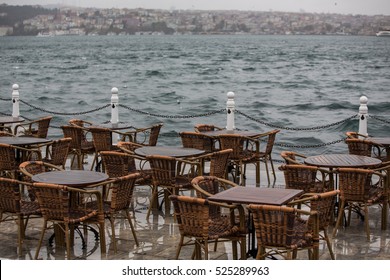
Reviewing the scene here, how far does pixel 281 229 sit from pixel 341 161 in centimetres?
276

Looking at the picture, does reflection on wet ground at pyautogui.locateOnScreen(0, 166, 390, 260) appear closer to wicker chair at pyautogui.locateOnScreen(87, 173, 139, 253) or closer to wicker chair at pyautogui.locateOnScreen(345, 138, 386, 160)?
wicker chair at pyautogui.locateOnScreen(87, 173, 139, 253)

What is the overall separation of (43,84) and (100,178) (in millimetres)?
56528

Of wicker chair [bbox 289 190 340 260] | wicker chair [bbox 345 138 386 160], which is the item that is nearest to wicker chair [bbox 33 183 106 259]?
wicker chair [bbox 289 190 340 260]

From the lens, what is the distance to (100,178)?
24.6 ft

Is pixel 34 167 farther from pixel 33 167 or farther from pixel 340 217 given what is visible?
pixel 340 217

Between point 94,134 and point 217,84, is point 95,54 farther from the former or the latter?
point 94,134

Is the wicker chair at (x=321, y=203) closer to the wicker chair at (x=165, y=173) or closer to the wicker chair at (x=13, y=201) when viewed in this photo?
the wicker chair at (x=165, y=173)

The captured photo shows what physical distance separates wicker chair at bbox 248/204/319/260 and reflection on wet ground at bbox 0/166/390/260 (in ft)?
3.16

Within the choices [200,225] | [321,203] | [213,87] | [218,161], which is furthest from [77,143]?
[213,87]

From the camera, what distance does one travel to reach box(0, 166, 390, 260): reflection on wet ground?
744cm

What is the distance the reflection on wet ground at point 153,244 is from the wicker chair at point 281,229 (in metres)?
0.96

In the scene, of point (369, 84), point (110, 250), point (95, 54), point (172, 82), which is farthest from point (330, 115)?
point (95, 54)

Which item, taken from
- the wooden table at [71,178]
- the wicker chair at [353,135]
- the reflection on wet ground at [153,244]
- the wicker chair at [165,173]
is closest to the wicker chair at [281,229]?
the reflection on wet ground at [153,244]

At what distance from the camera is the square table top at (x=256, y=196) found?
642 centimetres
